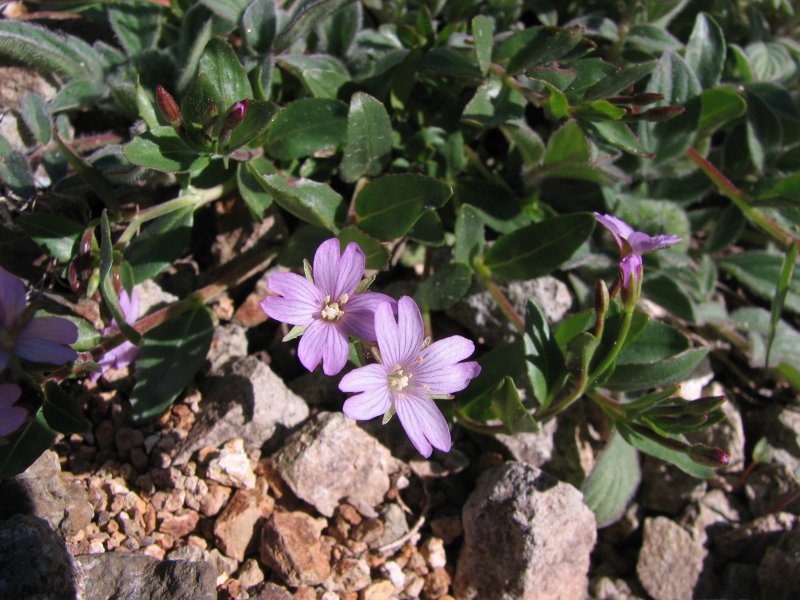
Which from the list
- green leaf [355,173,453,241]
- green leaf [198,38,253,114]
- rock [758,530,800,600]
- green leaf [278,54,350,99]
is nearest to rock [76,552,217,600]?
green leaf [355,173,453,241]

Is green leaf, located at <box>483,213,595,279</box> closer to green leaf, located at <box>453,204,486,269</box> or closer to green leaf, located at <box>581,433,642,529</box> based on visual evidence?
green leaf, located at <box>453,204,486,269</box>

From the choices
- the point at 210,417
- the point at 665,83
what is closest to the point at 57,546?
the point at 210,417

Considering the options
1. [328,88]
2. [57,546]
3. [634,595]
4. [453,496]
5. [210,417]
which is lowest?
[634,595]

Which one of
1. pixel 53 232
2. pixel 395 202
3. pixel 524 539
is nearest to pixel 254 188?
pixel 395 202

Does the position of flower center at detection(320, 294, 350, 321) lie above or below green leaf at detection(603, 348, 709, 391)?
above

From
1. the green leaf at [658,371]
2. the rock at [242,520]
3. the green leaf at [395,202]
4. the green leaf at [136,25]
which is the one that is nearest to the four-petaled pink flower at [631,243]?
the green leaf at [658,371]

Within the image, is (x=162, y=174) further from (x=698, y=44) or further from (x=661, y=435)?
(x=698, y=44)
